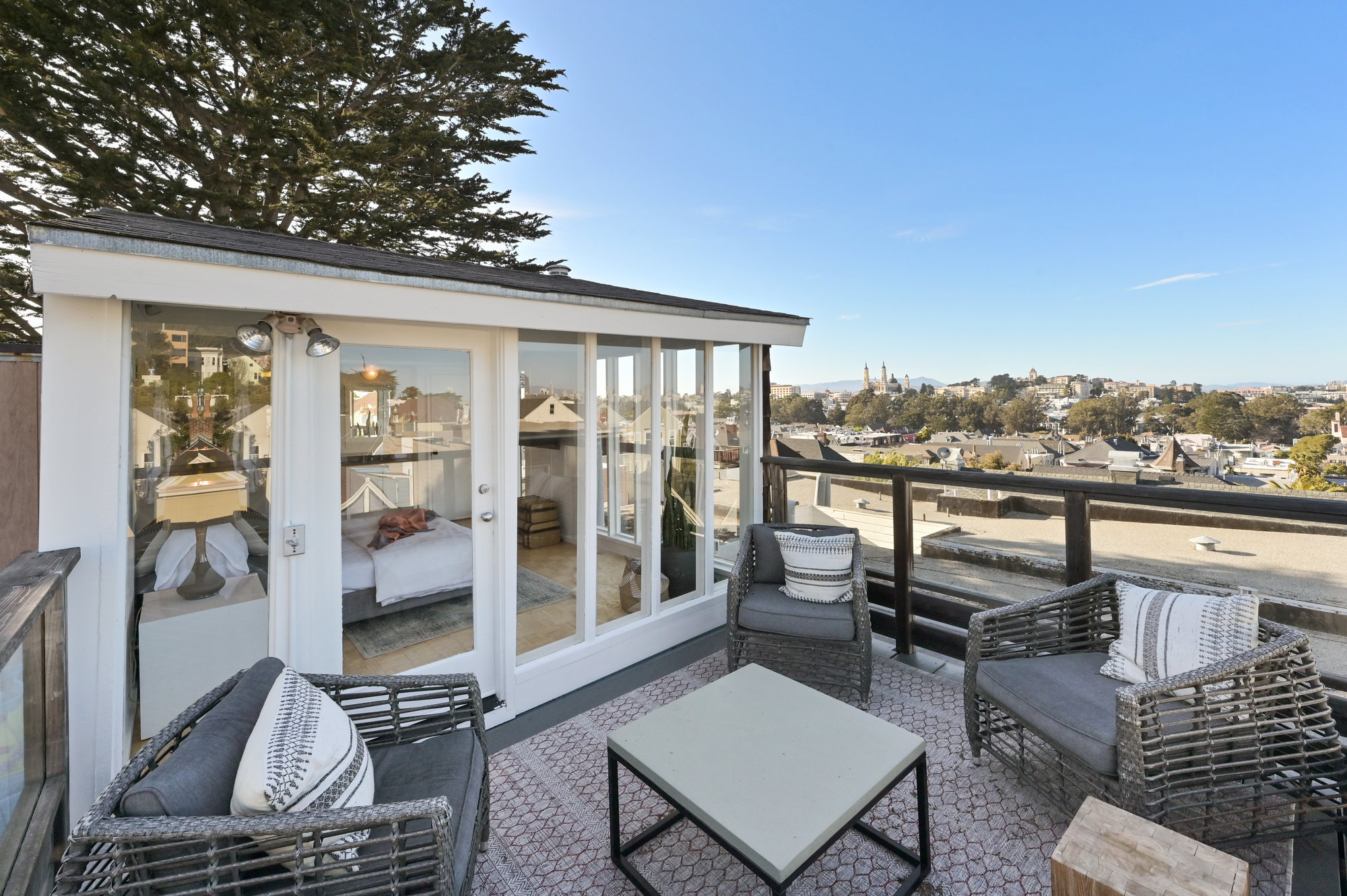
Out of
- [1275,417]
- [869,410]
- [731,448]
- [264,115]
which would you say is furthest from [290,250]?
[1275,417]

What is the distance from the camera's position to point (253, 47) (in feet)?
25.7

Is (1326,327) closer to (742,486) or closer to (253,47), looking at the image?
(742,486)

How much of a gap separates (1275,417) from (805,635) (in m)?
16.2

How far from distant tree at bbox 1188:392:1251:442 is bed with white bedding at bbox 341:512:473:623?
15.4 m

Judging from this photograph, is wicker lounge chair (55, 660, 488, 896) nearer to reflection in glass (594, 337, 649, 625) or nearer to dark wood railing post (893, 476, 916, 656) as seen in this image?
reflection in glass (594, 337, 649, 625)

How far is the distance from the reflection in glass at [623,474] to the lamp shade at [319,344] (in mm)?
1379

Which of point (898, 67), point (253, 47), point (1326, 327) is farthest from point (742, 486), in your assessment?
point (1326, 327)

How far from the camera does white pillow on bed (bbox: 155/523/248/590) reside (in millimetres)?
2158

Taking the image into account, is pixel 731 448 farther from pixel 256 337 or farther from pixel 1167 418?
pixel 1167 418

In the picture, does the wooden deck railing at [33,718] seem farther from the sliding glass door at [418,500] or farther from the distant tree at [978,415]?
the distant tree at [978,415]

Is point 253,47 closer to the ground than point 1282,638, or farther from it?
farther from it

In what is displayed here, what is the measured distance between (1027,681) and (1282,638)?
86cm

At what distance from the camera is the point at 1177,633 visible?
2207 mm

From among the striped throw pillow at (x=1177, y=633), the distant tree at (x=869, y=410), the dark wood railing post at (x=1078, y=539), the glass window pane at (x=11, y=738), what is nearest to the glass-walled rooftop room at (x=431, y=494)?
the glass window pane at (x=11, y=738)
